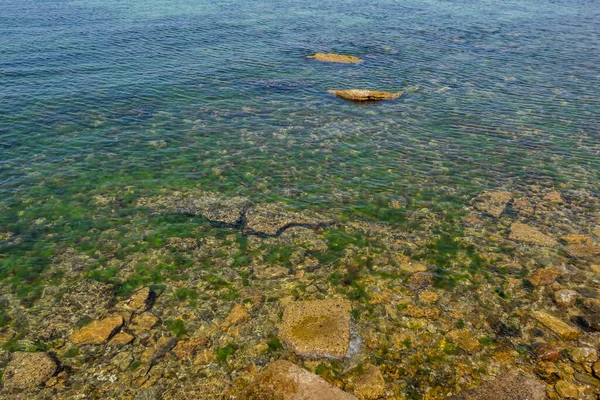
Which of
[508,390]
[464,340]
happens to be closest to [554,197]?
[464,340]

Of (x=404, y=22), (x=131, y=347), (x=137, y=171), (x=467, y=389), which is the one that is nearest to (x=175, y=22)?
(x=404, y=22)

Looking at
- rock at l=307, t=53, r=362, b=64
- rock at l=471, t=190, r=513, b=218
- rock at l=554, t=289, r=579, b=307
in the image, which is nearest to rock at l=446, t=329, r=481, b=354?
rock at l=554, t=289, r=579, b=307

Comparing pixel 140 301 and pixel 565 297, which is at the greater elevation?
pixel 565 297

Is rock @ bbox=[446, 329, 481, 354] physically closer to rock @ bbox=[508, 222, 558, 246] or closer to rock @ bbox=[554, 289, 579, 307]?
rock @ bbox=[554, 289, 579, 307]

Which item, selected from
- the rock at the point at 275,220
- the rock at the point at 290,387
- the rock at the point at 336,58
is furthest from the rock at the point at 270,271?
the rock at the point at 336,58

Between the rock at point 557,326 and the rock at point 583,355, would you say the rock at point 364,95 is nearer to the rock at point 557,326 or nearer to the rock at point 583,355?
the rock at point 557,326

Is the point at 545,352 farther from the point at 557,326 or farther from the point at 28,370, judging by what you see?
the point at 28,370

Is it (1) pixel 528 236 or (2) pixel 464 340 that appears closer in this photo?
(2) pixel 464 340
